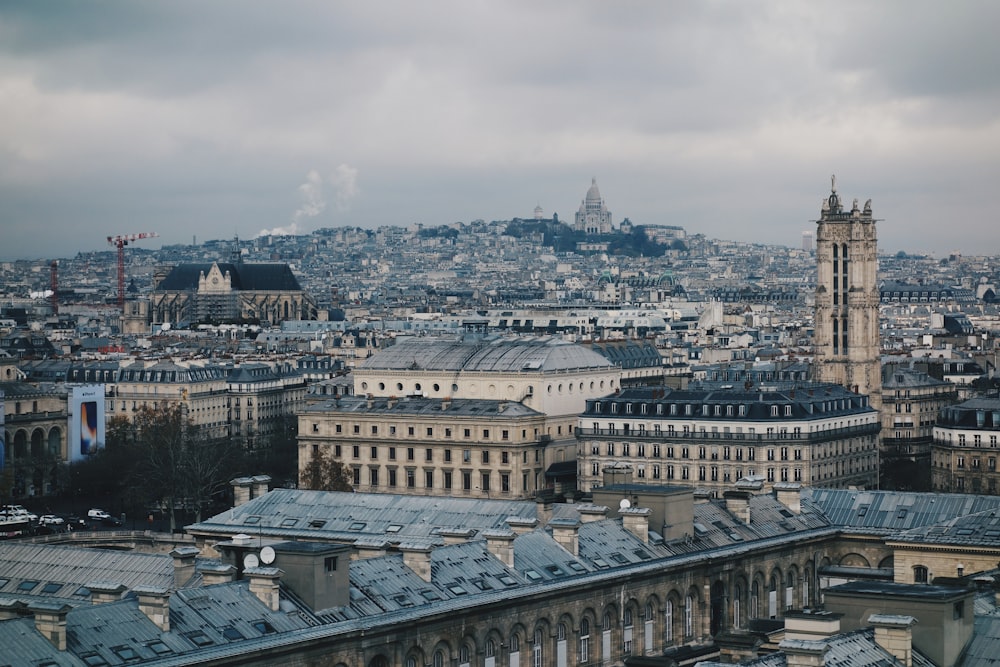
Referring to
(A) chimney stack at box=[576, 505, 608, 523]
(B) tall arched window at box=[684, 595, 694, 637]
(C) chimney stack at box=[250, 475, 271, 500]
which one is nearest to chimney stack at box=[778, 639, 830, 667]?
(B) tall arched window at box=[684, 595, 694, 637]

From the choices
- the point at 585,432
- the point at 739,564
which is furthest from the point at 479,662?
the point at 585,432

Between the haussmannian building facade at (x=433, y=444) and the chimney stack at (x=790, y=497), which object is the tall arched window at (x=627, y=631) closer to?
the chimney stack at (x=790, y=497)

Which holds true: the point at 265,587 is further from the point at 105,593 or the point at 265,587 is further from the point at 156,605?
the point at 105,593

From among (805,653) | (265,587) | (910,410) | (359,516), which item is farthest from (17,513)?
(805,653)

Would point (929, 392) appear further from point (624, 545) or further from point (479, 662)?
point (479, 662)

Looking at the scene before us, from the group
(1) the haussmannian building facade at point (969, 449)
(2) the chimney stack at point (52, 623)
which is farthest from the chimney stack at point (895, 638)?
(1) the haussmannian building facade at point (969, 449)
